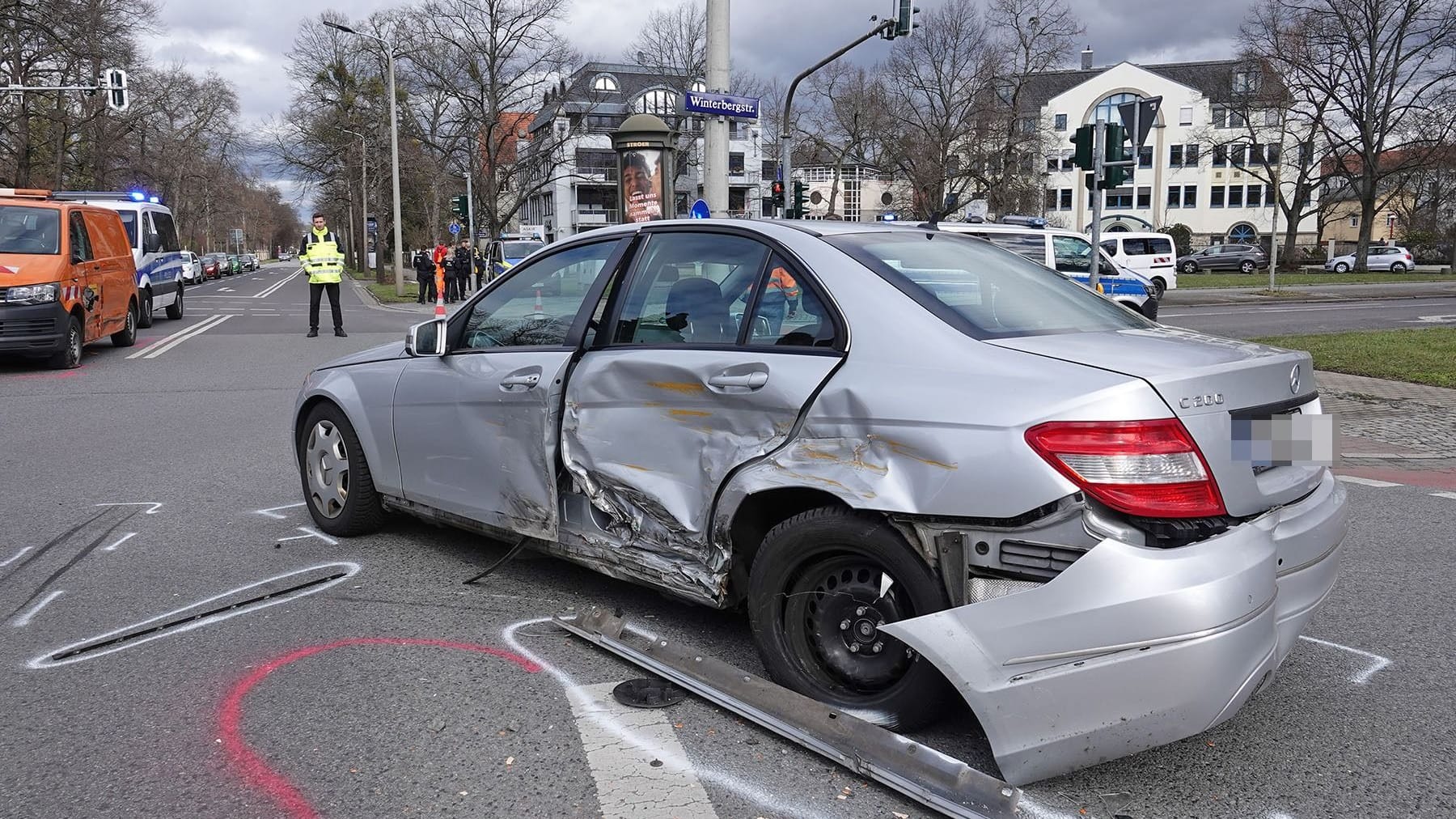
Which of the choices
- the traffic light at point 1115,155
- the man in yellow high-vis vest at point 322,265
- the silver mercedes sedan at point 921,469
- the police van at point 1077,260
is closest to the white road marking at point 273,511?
the silver mercedes sedan at point 921,469

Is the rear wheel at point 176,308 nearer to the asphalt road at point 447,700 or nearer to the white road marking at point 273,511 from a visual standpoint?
the asphalt road at point 447,700

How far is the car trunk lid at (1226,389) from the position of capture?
2.80m

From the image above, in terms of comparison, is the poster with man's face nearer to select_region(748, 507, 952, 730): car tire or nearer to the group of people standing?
the group of people standing

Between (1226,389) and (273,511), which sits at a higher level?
(1226,389)

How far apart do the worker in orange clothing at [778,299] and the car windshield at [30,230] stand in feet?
40.5

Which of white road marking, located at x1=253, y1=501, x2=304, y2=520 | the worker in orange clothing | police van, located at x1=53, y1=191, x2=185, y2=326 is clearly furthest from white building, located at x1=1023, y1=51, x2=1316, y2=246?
the worker in orange clothing

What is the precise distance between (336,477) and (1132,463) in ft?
13.5

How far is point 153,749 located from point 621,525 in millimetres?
1631

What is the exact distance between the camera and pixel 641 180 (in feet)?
56.6

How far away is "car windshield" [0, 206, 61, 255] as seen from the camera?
12727 millimetres

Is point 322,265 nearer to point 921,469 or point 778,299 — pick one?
point 778,299

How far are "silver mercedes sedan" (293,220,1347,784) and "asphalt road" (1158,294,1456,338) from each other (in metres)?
16.5

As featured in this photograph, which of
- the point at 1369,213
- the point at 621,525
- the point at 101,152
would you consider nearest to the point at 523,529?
the point at 621,525

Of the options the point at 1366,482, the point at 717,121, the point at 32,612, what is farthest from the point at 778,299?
the point at 717,121
